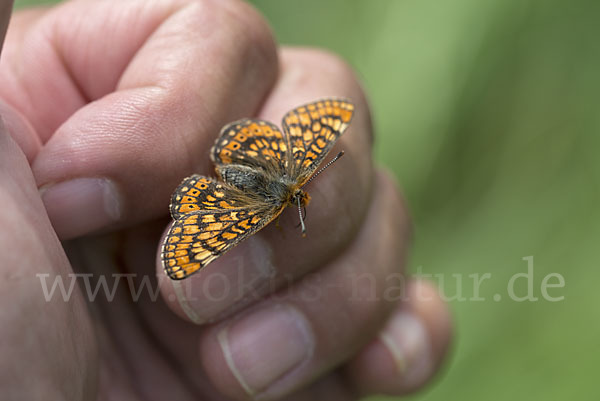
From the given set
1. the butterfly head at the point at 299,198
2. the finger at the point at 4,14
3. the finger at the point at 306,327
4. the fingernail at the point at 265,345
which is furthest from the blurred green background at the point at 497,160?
the finger at the point at 4,14

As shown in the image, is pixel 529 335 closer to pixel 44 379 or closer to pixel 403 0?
pixel 403 0

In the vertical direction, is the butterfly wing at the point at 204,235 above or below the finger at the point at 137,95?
→ below

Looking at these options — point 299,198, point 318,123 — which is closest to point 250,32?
point 318,123

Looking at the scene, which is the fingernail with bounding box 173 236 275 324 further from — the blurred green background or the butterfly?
the blurred green background

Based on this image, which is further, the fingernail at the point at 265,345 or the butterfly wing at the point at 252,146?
the fingernail at the point at 265,345

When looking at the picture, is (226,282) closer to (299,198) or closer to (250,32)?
(299,198)

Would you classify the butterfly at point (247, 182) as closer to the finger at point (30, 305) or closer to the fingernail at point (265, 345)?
the finger at point (30, 305)

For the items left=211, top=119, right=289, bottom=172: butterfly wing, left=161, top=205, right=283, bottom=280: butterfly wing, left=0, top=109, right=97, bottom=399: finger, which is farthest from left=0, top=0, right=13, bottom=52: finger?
left=211, top=119, right=289, bottom=172: butterfly wing
